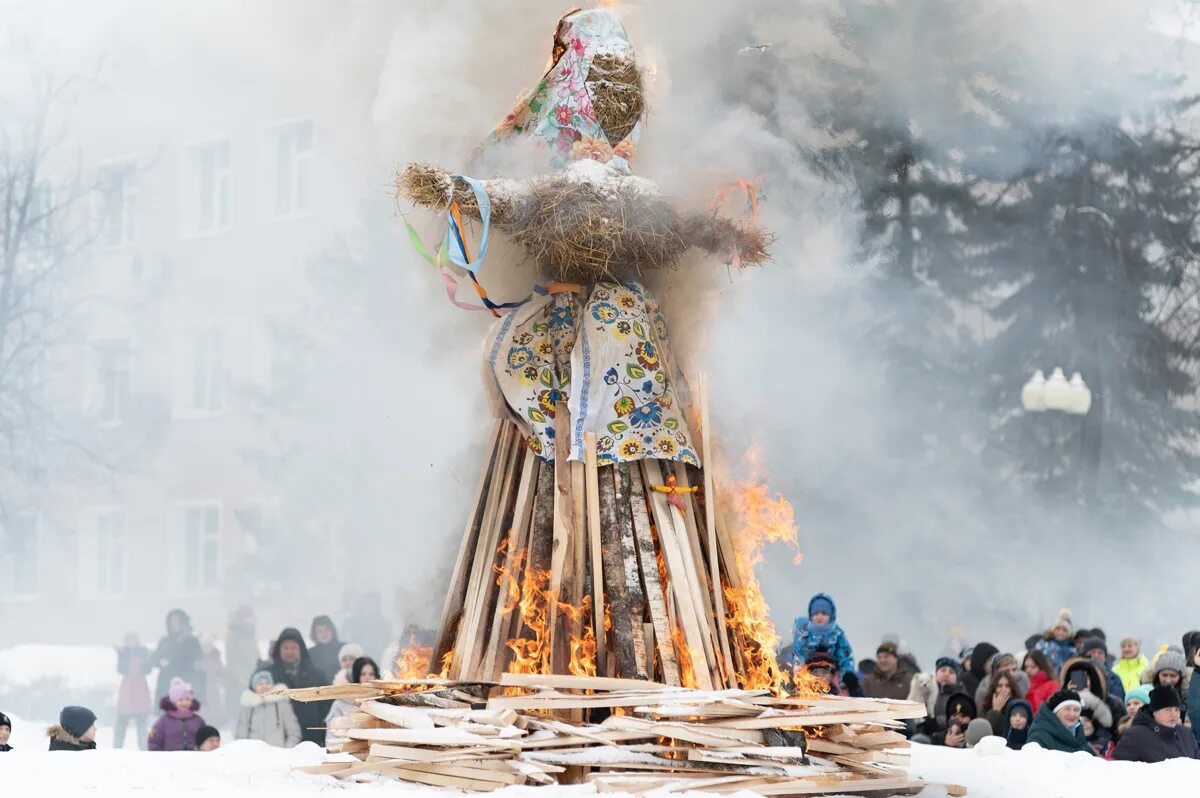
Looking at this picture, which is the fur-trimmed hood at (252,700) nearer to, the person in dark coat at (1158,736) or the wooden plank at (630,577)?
the wooden plank at (630,577)

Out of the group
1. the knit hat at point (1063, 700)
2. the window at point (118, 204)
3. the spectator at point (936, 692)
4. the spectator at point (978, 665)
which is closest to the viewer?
the knit hat at point (1063, 700)

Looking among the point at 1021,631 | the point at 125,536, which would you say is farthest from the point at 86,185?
the point at 1021,631

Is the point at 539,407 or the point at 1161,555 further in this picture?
the point at 1161,555

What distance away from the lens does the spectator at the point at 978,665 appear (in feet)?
30.1

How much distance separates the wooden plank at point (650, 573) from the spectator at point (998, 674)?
9.48ft

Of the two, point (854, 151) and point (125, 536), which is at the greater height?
point (854, 151)

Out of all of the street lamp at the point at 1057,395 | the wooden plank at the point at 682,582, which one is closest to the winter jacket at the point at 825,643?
the wooden plank at the point at 682,582

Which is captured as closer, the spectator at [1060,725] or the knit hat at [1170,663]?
the spectator at [1060,725]

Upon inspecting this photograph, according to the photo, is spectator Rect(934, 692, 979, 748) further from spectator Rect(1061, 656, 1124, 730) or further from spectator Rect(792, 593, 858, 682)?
spectator Rect(792, 593, 858, 682)

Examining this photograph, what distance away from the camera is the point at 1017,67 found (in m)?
16.4


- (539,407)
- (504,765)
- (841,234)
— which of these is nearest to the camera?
(504,765)

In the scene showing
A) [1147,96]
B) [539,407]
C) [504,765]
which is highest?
[1147,96]

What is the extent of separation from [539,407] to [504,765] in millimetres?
1634

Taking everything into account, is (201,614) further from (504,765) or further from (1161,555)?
(504,765)
